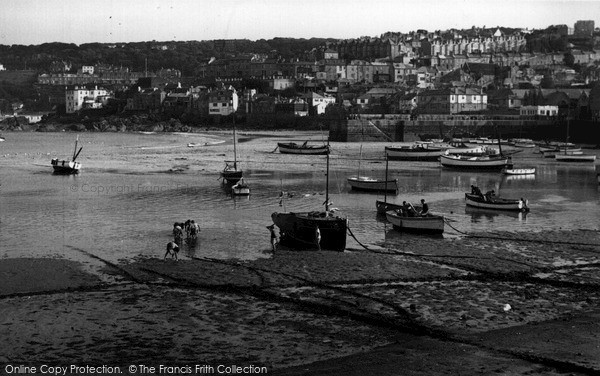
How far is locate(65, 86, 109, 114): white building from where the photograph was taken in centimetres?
17488

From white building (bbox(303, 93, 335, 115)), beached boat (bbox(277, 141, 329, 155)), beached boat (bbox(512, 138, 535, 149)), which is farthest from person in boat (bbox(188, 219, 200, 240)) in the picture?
white building (bbox(303, 93, 335, 115))

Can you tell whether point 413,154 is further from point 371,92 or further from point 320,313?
point 371,92

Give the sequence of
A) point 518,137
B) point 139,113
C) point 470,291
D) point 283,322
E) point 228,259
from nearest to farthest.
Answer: point 283,322, point 470,291, point 228,259, point 518,137, point 139,113

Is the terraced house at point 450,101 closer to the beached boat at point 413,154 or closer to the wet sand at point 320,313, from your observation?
the beached boat at point 413,154

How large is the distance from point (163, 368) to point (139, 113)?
147392 mm

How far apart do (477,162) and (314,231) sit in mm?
38544

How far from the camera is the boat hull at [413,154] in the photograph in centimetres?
7125

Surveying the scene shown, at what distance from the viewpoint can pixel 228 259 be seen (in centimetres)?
2439

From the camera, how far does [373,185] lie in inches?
1779

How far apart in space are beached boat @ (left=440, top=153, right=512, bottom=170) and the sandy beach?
3619cm

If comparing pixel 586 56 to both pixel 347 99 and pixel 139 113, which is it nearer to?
pixel 347 99

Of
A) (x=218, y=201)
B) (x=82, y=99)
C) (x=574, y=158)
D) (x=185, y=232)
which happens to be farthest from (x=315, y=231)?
(x=82, y=99)

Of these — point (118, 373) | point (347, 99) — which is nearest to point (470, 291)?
point (118, 373)

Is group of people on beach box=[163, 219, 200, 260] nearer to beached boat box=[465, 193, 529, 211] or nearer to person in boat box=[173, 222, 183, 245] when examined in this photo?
person in boat box=[173, 222, 183, 245]
